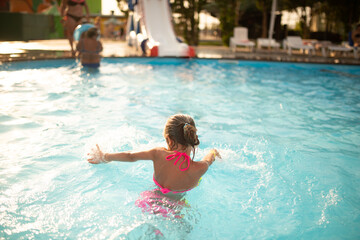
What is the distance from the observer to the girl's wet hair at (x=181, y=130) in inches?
86.4

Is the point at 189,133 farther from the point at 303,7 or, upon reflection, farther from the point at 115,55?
the point at 303,7

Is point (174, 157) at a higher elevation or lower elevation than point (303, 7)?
lower

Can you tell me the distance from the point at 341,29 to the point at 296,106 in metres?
24.3

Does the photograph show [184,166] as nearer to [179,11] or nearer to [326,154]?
[326,154]

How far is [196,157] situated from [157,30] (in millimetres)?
11241

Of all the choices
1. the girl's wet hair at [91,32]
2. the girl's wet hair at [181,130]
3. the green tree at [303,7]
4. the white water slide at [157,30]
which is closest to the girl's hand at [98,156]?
the girl's wet hair at [181,130]

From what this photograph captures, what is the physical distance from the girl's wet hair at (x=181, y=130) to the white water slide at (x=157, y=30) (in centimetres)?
1030

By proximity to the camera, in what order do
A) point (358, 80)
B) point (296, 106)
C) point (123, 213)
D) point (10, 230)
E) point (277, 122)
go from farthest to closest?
point (358, 80), point (296, 106), point (277, 122), point (123, 213), point (10, 230)

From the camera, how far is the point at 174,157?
239 centimetres

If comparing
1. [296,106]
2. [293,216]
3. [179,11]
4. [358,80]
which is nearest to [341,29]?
[179,11]

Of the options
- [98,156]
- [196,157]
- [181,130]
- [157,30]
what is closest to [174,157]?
[181,130]

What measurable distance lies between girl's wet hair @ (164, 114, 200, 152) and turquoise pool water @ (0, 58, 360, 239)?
634 millimetres

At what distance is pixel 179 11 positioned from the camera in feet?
64.0

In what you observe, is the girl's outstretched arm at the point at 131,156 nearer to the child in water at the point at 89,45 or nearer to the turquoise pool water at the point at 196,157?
the turquoise pool water at the point at 196,157
